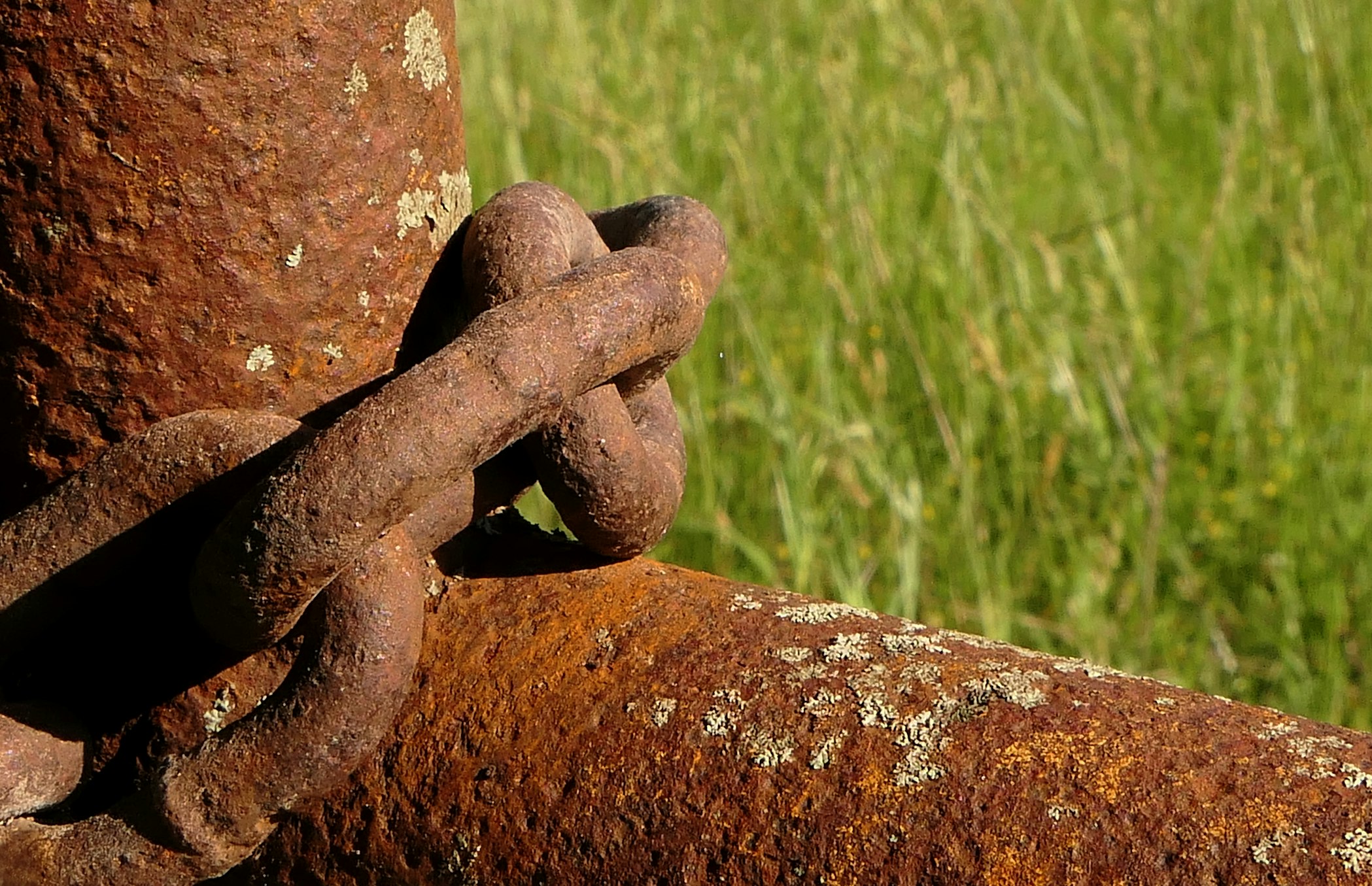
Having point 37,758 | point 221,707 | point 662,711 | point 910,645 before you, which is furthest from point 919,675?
point 37,758

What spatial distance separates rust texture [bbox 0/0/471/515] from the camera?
91 cm

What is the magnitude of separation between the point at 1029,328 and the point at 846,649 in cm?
254

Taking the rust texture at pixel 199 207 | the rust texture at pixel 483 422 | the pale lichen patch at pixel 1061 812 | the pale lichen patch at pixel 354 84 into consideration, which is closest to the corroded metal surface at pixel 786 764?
the pale lichen patch at pixel 1061 812

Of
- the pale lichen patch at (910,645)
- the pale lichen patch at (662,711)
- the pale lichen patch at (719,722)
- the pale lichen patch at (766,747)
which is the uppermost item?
the pale lichen patch at (662,711)

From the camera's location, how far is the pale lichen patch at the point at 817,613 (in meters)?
0.98

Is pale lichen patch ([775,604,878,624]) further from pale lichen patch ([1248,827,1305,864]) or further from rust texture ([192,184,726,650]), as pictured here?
pale lichen patch ([1248,827,1305,864])

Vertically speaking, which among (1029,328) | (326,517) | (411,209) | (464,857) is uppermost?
(411,209)

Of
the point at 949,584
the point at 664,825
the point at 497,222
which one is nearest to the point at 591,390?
the point at 497,222

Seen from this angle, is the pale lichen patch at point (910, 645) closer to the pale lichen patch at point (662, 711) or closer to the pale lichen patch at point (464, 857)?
the pale lichen patch at point (662, 711)

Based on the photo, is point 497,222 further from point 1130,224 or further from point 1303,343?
point 1130,224

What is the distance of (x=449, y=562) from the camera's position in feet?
3.50

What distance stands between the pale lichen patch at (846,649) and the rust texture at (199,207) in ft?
1.26

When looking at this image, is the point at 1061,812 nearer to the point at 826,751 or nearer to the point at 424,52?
the point at 826,751

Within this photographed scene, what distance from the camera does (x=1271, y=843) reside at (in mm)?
739
